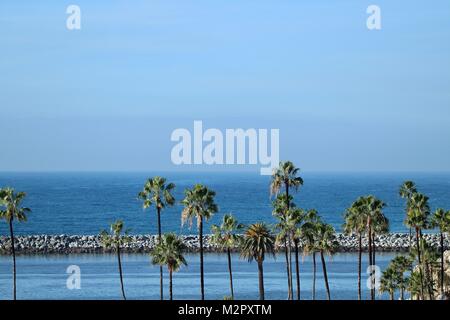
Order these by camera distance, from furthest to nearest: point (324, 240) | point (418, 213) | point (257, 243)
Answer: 1. point (418, 213)
2. point (324, 240)
3. point (257, 243)

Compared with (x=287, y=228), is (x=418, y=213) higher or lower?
higher

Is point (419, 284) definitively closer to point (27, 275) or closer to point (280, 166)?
point (280, 166)

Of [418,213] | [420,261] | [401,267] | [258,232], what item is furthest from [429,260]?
[258,232]

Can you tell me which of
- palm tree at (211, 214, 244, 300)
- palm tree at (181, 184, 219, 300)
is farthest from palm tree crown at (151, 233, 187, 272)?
palm tree at (211, 214, 244, 300)

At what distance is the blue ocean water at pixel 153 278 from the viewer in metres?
117

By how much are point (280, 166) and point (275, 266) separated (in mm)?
66567

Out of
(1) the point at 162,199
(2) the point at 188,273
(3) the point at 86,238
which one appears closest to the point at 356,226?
(1) the point at 162,199

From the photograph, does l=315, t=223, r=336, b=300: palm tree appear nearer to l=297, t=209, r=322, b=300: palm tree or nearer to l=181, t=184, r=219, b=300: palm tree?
l=297, t=209, r=322, b=300: palm tree

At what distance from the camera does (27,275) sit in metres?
134

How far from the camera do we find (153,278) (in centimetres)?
12900

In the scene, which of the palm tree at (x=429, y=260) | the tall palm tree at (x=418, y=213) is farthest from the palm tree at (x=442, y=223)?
the palm tree at (x=429, y=260)

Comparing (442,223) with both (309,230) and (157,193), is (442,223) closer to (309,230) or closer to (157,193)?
(309,230)

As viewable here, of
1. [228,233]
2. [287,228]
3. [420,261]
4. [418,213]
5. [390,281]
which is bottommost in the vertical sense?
[390,281]

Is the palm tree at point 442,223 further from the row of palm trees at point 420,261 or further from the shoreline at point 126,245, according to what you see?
the shoreline at point 126,245
